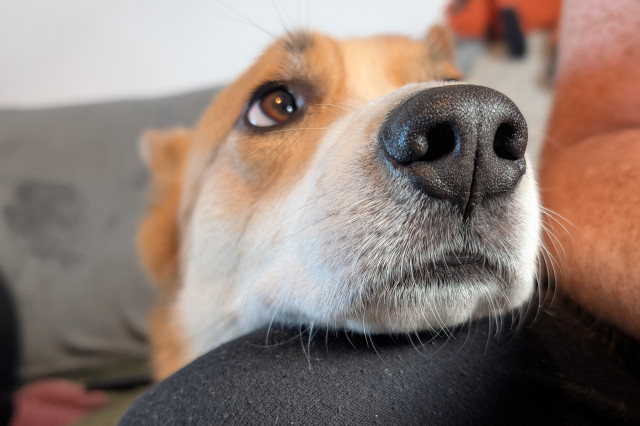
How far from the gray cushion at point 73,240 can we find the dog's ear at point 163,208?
0.83 metres

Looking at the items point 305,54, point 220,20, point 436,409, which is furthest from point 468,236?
point 220,20

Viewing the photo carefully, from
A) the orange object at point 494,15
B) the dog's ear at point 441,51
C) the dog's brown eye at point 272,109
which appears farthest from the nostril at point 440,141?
the orange object at point 494,15

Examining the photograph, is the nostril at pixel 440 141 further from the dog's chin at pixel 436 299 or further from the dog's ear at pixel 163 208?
the dog's ear at pixel 163 208

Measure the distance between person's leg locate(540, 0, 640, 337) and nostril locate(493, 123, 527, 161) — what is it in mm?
230

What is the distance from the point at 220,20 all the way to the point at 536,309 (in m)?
2.97

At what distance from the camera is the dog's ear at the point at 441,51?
1.50 metres

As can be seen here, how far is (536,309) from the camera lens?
93cm

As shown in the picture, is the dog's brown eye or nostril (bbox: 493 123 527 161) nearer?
nostril (bbox: 493 123 527 161)

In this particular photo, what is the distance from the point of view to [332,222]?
84cm

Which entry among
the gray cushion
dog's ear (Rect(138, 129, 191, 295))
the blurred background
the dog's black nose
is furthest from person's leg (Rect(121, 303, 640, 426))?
the gray cushion

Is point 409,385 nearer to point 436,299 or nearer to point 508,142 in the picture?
point 436,299

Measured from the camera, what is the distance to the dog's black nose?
67 cm

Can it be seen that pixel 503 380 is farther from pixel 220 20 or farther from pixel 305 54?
pixel 220 20

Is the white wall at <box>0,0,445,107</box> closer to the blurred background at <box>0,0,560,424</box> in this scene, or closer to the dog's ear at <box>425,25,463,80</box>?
the blurred background at <box>0,0,560,424</box>
